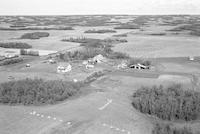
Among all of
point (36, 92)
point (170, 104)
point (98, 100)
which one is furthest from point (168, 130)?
point (36, 92)

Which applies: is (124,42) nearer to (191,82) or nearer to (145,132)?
(191,82)

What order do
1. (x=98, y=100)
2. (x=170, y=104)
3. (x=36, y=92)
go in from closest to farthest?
(x=170, y=104) → (x=98, y=100) → (x=36, y=92)

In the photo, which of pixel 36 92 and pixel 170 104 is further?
pixel 36 92

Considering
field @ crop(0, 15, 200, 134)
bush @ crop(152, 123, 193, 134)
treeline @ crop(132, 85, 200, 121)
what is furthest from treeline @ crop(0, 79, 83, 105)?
bush @ crop(152, 123, 193, 134)

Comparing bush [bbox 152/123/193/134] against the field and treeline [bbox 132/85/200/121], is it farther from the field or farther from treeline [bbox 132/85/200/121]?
treeline [bbox 132/85/200/121]

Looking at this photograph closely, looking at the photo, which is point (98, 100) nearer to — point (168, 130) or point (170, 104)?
point (170, 104)
